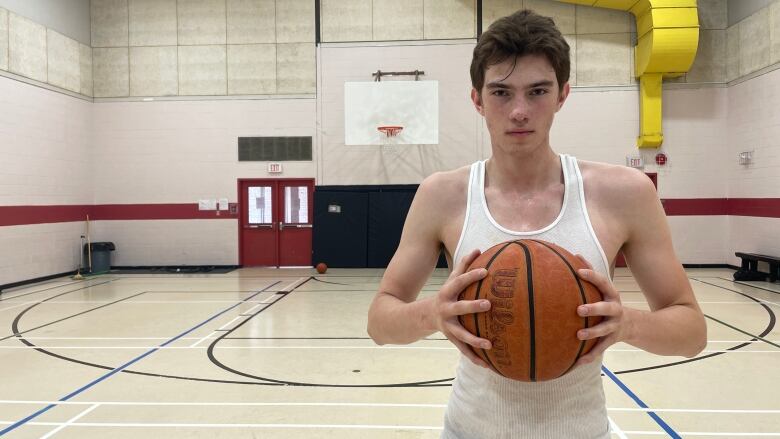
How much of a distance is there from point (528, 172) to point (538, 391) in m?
0.50

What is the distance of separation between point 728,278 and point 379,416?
8.82 metres

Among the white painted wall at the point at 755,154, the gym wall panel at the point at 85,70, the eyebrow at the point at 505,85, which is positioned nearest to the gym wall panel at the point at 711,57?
the white painted wall at the point at 755,154

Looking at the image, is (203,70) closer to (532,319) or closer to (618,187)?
(618,187)

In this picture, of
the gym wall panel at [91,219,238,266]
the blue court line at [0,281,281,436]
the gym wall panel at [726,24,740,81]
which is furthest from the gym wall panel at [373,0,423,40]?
the blue court line at [0,281,281,436]

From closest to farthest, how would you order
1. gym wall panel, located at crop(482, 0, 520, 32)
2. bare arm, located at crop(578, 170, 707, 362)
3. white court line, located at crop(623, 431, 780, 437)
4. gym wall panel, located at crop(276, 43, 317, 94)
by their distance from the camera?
bare arm, located at crop(578, 170, 707, 362) < white court line, located at crop(623, 431, 780, 437) < gym wall panel, located at crop(482, 0, 520, 32) < gym wall panel, located at crop(276, 43, 317, 94)

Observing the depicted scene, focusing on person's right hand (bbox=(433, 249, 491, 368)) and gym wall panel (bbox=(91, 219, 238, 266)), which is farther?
gym wall panel (bbox=(91, 219, 238, 266))

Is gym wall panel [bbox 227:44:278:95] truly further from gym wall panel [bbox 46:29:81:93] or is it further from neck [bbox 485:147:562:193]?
neck [bbox 485:147:562:193]

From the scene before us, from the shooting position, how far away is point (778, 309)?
7.03m

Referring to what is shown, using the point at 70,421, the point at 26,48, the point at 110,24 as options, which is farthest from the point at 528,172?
the point at 110,24

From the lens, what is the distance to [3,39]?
377 inches

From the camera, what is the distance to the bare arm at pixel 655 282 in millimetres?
1151

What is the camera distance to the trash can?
1173 cm

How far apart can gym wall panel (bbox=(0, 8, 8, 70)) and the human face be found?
1091 centimetres

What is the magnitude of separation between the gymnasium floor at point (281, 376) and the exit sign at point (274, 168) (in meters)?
4.94
